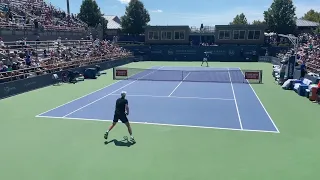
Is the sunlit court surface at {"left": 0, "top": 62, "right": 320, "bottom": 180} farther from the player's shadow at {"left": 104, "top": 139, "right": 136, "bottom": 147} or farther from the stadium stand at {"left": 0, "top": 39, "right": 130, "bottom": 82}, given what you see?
the stadium stand at {"left": 0, "top": 39, "right": 130, "bottom": 82}

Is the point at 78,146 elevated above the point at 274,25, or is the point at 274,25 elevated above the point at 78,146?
the point at 274,25

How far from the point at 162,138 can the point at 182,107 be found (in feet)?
17.1

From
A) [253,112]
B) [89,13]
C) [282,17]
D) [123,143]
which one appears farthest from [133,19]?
[123,143]

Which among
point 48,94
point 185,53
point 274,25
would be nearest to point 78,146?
point 48,94

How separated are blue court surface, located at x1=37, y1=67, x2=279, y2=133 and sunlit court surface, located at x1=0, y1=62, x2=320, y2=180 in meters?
0.05

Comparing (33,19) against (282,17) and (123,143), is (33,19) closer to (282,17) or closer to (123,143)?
(123,143)

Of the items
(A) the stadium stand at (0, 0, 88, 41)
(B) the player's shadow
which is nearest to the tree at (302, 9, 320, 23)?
(A) the stadium stand at (0, 0, 88, 41)

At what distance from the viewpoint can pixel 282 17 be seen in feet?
203

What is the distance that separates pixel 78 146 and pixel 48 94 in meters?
11.2

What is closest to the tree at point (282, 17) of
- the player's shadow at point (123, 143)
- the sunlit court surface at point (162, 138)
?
the sunlit court surface at point (162, 138)

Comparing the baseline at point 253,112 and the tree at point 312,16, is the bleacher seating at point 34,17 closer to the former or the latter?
the baseline at point 253,112

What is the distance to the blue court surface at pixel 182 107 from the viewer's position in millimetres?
13195

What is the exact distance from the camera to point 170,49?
51.0 metres

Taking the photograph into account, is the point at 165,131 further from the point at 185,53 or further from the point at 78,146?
the point at 185,53
